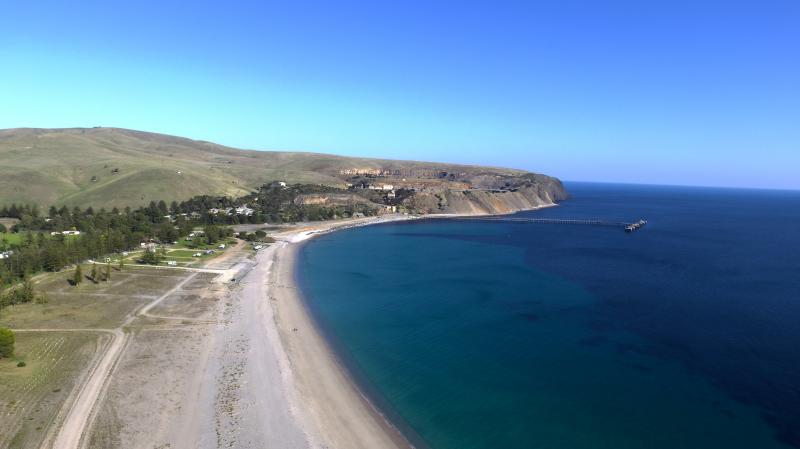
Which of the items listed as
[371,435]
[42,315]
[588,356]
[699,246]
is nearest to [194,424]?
[371,435]

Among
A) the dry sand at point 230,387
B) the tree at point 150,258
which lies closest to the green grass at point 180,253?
the tree at point 150,258

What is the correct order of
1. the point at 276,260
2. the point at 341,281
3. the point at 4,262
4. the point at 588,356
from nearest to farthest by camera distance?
the point at 588,356
the point at 4,262
the point at 341,281
the point at 276,260

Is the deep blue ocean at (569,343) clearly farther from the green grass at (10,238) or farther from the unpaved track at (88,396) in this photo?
the green grass at (10,238)

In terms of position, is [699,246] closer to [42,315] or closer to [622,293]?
[622,293]

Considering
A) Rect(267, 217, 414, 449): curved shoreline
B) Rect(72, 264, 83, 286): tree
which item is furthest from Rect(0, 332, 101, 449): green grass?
Rect(72, 264, 83, 286): tree

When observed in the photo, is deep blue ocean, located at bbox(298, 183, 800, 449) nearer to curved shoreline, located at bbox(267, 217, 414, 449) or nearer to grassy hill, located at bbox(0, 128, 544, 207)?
curved shoreline, located at bbox(267, 217, 414, 449)

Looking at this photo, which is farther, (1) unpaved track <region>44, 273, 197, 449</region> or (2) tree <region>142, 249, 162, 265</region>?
(2) tree <region>142, 249, 162, 265</region>
